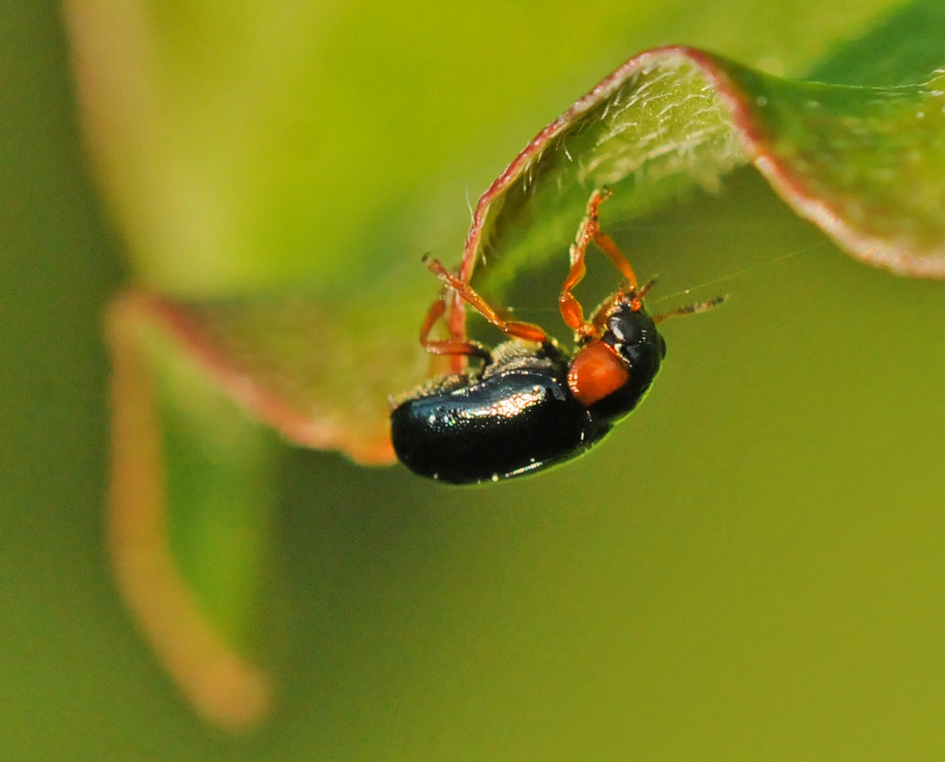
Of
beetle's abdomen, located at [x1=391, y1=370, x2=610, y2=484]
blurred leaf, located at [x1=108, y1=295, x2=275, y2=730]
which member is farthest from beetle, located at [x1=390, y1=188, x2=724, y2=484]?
blurred leaf, located at [x1=108, y1=295, x2=275, y2=730]

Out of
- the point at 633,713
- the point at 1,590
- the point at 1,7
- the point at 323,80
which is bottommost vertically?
the point at 633,713

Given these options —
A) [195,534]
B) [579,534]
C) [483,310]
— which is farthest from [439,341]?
[195,534]

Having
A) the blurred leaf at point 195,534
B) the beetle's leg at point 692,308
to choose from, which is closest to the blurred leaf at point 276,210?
the blurred leaf at point 195,534

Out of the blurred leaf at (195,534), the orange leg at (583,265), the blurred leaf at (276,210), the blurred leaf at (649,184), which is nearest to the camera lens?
the blurred leaf at (649,184)

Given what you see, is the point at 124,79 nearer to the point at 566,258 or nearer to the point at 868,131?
the point at 566,258

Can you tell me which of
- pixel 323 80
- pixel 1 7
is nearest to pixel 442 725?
pixel 323 80

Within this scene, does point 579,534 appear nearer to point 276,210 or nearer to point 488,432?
point 488,432

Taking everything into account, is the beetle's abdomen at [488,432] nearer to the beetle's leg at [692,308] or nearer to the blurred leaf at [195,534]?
the beetle's leg at [692,308]
